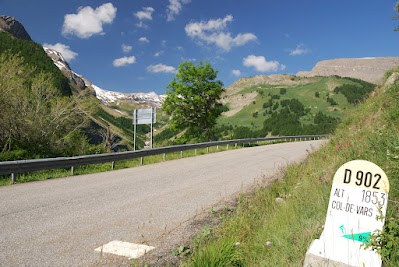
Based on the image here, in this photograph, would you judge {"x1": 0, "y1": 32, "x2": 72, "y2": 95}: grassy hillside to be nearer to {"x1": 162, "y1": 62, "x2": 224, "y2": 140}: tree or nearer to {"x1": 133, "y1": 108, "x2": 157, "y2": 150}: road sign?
{"x1": 162, "y1": 62, "x2": 224, "y2": 140}: tree

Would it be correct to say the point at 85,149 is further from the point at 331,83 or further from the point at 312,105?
the point at 331,83

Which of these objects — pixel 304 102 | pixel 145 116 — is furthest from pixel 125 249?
pixel 304 102

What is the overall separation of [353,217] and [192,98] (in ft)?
111

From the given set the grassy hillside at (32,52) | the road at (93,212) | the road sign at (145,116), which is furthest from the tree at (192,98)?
the grassy hillside at (32,52)

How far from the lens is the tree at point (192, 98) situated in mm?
37219

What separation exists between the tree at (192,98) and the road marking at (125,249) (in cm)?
3251

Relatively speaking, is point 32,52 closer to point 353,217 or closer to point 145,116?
point 145,116

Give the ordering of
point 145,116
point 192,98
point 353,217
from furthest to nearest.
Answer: point 192,98 < point 145,116 < point 353,217

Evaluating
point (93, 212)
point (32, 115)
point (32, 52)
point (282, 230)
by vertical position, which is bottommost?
point (93, 212)

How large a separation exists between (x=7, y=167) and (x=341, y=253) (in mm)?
10529

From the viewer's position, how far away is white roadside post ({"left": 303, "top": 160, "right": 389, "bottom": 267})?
300cm

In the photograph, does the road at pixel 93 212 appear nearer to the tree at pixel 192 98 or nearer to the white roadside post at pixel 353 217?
the white roadside post at pixel 353 217

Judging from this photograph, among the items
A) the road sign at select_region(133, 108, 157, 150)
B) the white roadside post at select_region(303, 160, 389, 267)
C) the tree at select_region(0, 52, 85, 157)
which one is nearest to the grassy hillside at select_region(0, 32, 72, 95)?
the road sign at select_region(133, 108, 157, 150)

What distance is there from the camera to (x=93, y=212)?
6.50 meters
